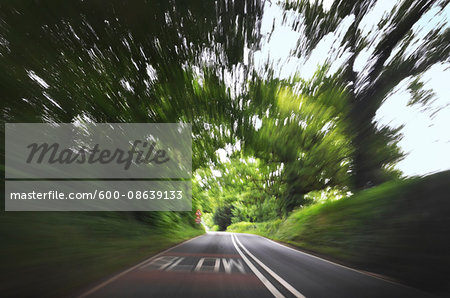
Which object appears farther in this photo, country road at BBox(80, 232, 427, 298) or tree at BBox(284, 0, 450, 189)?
tree at BBox(284, 0, 450, 189)

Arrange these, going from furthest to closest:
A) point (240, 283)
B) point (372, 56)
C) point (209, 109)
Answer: point (209, 109) < point (372, 56) < point (240, 283)

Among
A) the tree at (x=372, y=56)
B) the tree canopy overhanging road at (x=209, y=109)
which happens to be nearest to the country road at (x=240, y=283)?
the tree canopy overhanging road at (x=209, y=109)

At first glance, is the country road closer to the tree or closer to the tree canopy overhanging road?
the tree canopy overhanging road

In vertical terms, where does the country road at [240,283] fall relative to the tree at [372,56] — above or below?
below

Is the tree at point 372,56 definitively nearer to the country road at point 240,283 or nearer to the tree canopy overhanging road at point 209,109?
the tree canopy overhanging road at point 209,109

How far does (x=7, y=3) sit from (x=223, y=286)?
22.2ft

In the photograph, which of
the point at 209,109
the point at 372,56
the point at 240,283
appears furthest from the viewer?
the point at 209,109

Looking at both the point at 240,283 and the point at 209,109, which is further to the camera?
the point at 209,109

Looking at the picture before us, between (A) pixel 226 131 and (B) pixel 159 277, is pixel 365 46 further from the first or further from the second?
(B) pixel 159 277

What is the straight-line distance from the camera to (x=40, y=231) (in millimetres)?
3982

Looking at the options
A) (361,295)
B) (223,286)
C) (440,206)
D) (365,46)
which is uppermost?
(365,46)

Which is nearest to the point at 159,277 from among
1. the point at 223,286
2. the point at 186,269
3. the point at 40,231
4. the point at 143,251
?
the point at 186,269

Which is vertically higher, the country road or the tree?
the tree

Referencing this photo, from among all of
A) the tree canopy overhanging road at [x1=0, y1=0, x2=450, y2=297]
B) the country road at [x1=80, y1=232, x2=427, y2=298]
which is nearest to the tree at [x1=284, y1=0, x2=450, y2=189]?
the tree canopy overhanging road at [x1=0, y1=0, x2=450, y2=297]
